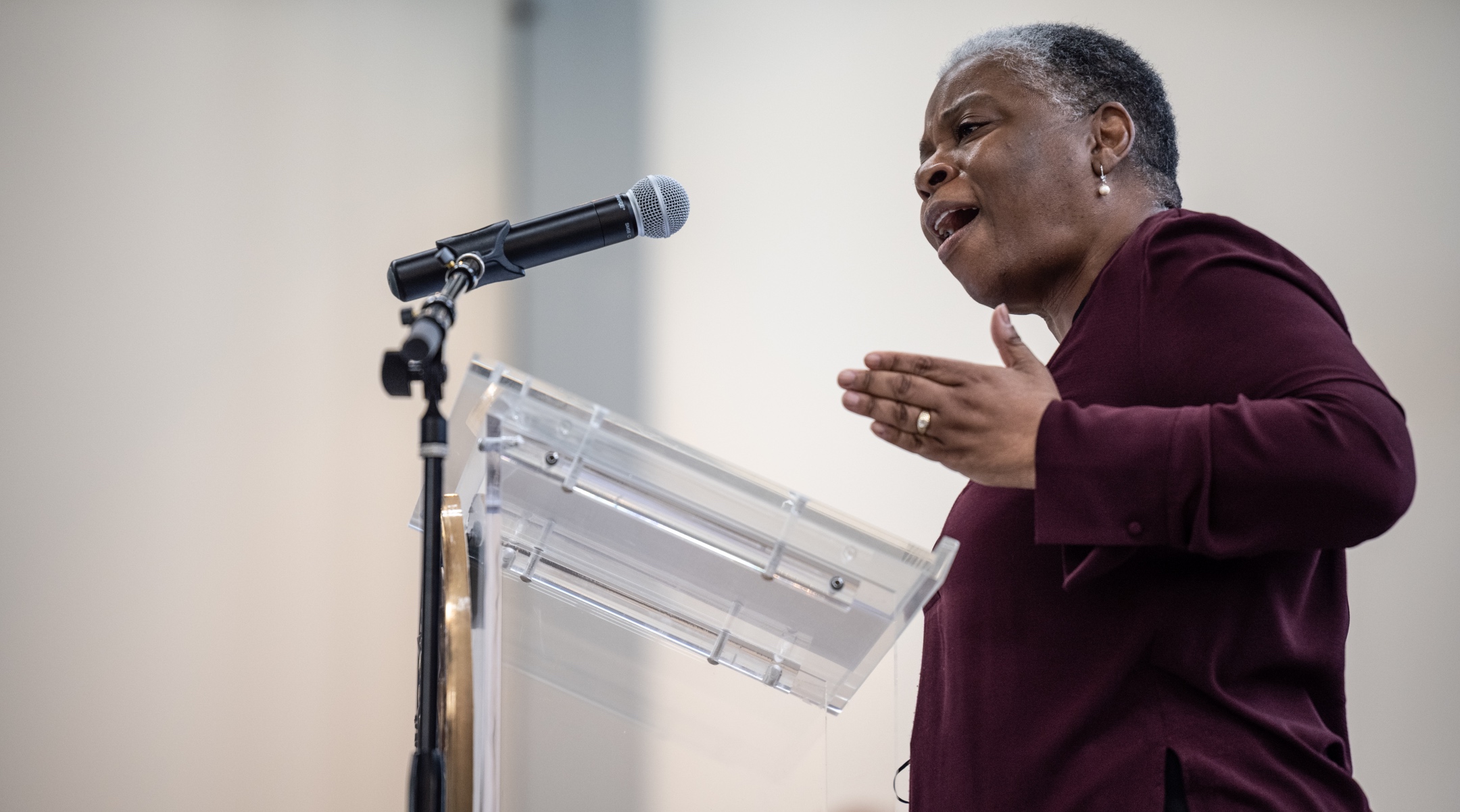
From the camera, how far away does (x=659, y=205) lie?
1.19 m

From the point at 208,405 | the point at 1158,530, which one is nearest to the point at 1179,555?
the point at 1158,530

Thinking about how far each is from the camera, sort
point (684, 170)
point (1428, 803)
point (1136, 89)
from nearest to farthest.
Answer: point (1136, 89) → point (1428, 803) → point (684, 170)

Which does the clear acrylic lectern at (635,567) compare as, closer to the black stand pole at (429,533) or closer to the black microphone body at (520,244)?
the black stand pole at (429,533)

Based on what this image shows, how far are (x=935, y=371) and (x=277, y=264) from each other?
2.09m

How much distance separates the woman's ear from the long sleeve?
38 cm

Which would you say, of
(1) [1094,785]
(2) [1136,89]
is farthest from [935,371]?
(2) [1136,89]

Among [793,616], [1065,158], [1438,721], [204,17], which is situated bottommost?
[1438,721]

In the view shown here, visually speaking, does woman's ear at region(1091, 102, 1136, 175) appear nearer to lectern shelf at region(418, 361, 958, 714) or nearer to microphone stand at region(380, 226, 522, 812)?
lectern shelf at region(418, 361, 958, 714)

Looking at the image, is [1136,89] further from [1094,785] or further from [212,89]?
[212,89]

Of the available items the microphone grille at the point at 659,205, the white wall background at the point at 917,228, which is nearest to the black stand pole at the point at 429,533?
the microphone grille at the point at 659,205

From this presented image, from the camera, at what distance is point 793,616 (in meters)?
0.97

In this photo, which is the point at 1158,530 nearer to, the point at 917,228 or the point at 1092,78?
the point at 1092,78

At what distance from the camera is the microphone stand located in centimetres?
83

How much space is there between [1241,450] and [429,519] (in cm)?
67
